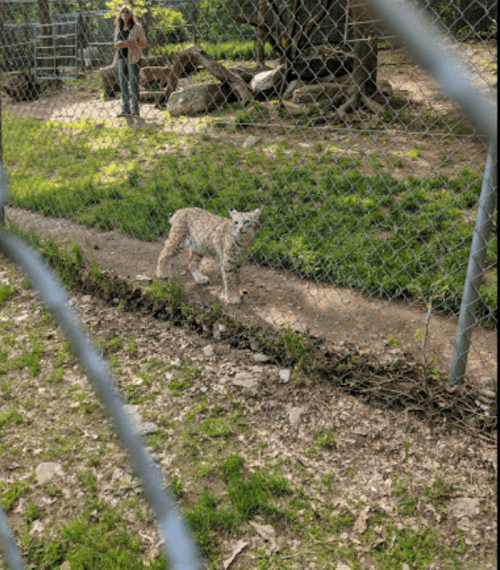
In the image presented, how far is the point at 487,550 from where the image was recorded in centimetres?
272

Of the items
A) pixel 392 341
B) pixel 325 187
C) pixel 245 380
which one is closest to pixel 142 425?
pixel 245 380

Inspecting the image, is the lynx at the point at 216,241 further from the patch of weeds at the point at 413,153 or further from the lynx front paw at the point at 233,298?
the patch of weeds at the point at 413,153

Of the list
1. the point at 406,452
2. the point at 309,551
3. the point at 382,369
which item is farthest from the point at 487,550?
the point at 382,369

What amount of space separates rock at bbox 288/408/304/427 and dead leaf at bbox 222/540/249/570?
94 cm

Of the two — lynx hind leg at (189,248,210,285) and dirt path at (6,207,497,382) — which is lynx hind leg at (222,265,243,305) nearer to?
dirt path at (6,207,497,382)

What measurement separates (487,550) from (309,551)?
33.7 inches

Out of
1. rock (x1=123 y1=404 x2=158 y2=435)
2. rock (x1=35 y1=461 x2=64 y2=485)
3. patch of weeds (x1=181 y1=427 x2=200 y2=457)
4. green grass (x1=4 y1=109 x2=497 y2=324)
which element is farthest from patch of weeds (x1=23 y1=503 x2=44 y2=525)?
green grass (x1=4 y1=109 x2=497 y2=324)

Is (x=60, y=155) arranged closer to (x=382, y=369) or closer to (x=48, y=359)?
(x=48, y=359)

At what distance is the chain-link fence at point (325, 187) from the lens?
3.51 metres

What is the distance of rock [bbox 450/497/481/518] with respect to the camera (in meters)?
2.91

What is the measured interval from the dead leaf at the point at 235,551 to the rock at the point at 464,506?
109 cm

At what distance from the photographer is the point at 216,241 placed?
5.14 metres

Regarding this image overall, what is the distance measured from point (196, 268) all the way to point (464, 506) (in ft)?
11.3

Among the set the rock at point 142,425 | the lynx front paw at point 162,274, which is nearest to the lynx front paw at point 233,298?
the lynx front paw at point 162,274
